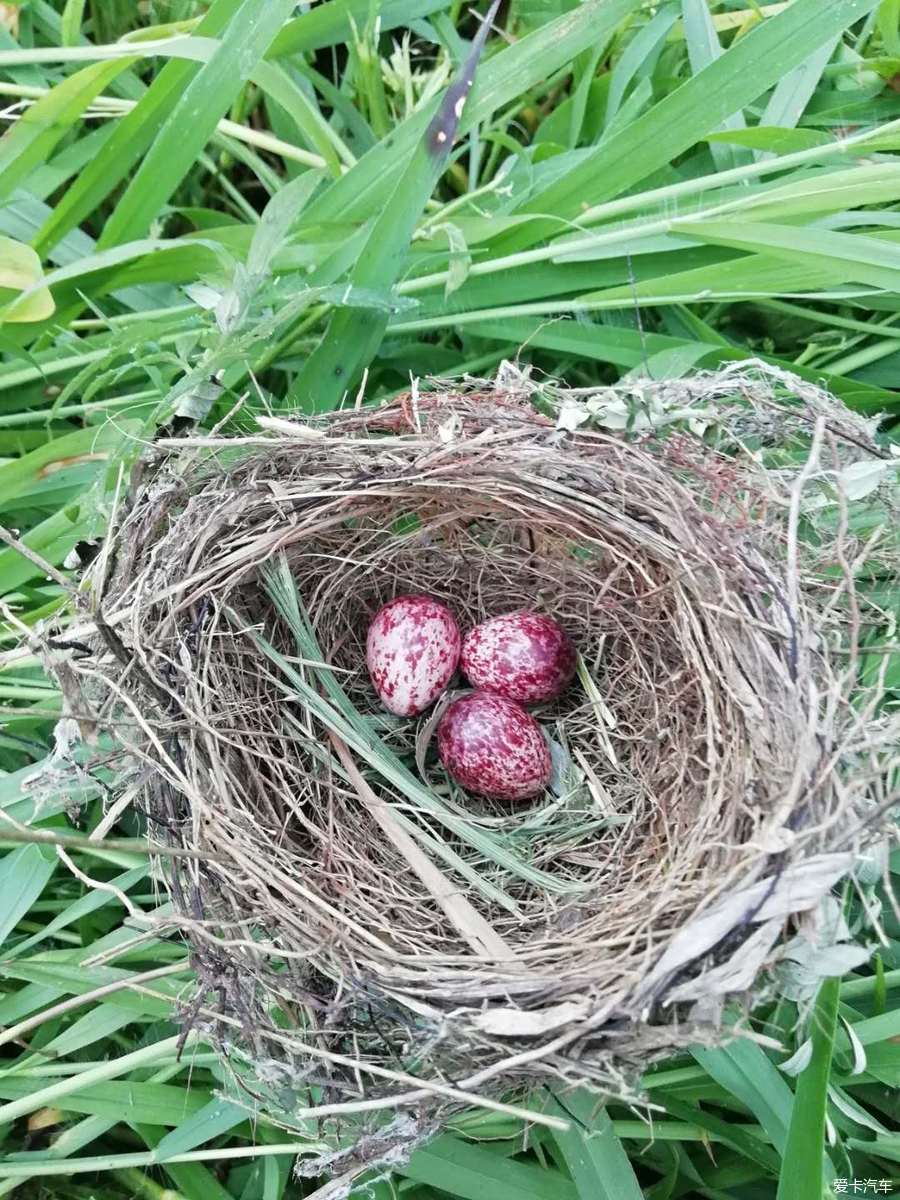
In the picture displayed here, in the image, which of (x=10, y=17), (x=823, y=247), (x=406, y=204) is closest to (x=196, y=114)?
(x=406, y=204)

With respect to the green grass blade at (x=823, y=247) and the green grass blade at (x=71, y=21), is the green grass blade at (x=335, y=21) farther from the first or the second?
the green grass blade at (x=823, y=247)

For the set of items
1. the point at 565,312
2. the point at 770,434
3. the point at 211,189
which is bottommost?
the point at 770,434

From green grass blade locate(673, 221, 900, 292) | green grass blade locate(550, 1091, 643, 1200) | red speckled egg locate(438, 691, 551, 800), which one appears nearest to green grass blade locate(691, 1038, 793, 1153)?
green grass blade locate(550, 1091, 643, 1200)

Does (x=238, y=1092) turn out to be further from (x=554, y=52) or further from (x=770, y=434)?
(x=554, y=52)

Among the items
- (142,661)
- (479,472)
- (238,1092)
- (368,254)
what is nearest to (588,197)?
(368,254)

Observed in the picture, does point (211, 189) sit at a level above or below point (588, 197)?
above

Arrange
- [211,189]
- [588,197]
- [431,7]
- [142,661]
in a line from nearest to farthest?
[142,661] < [588,197] < [431,7] < [211,189]

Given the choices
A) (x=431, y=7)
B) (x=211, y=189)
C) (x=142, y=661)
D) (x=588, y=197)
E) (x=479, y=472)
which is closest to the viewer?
(x=142, y=661)
